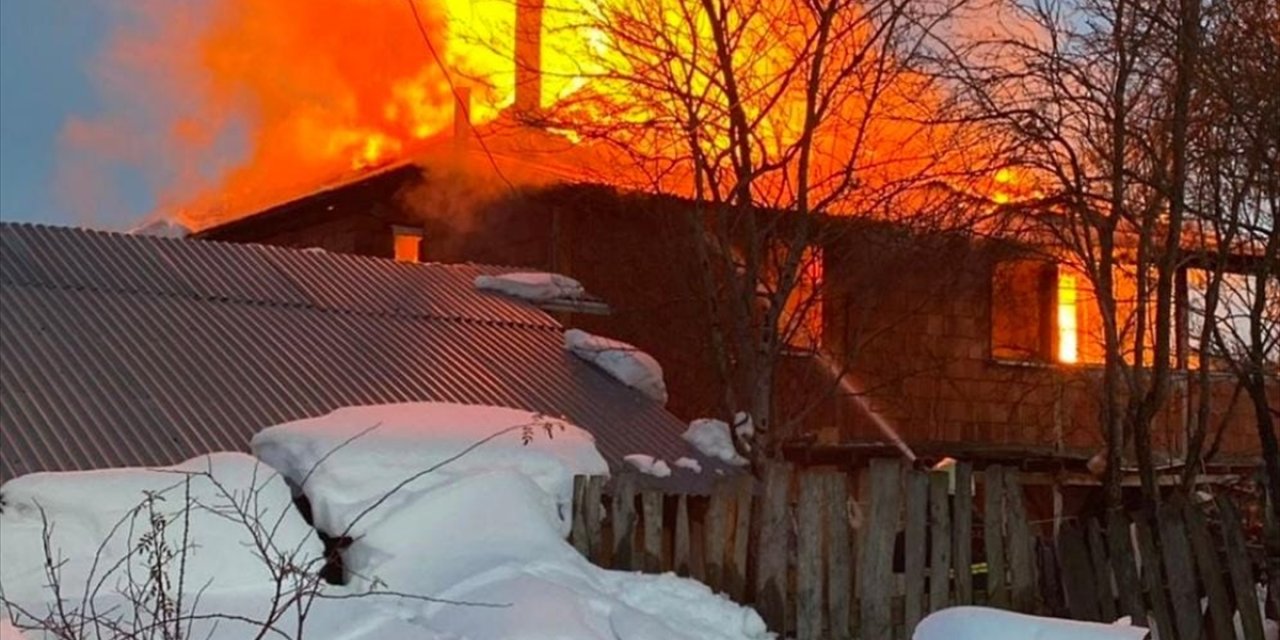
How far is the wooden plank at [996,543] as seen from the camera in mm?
8398

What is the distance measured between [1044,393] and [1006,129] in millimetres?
9776

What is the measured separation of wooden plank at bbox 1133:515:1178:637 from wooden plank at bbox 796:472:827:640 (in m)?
1.66

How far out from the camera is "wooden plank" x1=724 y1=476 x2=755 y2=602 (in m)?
8.34

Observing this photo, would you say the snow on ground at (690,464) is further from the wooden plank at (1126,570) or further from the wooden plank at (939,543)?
the wooden plank at (1126,570)

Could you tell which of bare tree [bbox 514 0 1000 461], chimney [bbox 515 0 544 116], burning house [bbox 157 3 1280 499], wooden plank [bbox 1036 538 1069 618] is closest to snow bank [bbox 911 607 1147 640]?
wooden plank [bbox 1036 538 1069 618]

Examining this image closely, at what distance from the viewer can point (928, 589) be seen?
8.33 meters

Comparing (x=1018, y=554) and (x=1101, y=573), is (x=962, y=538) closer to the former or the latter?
(x=1018, y=554)

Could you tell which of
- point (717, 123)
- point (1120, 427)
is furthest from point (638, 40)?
point (1120, 427)

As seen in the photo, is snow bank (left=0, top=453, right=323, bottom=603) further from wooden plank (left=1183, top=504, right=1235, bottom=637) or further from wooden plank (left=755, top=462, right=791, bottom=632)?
wooden plank (left=1183, top=504, right=1235, bottom=637)

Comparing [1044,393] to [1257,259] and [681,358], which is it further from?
[1257,259]

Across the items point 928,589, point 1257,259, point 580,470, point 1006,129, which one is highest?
point 1006,129

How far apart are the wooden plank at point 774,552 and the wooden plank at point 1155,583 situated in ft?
6.09

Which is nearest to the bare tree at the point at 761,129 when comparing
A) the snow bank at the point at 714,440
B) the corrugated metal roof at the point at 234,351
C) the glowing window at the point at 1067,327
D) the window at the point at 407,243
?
the snow bank at the point at 714,440

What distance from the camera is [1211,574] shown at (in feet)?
25.4
